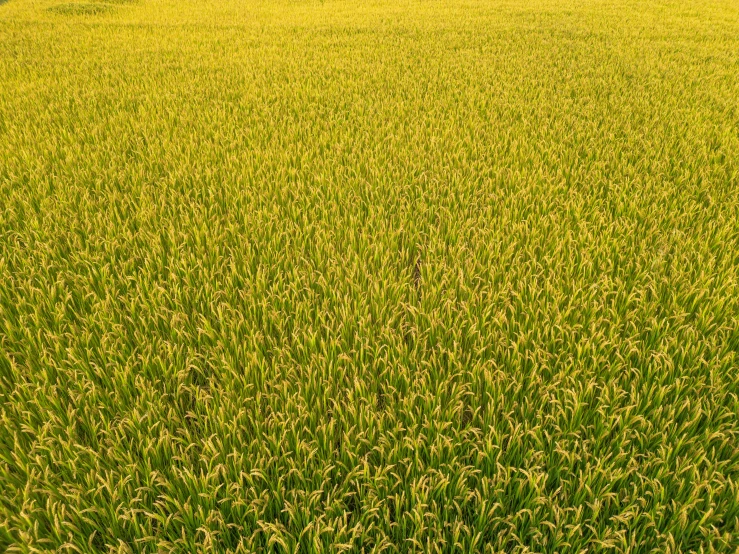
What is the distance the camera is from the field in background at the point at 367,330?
3.92ft

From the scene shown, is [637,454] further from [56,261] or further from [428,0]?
[428,0]

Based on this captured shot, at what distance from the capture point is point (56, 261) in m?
2.18

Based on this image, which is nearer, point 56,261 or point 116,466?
point 116,466

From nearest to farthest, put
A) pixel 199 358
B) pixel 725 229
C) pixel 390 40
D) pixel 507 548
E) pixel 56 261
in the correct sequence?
1. pixel 507 548
2. pixel 199 358
3. pixel 56 261
4. pixel 725 229
5. pixel 390 40

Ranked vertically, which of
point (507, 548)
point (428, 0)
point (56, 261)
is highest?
point (428, 0)

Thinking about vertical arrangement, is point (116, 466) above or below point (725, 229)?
below

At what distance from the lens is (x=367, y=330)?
1740 mm

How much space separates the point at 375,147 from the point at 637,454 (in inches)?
113

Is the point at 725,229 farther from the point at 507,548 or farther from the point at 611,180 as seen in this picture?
the point at 507,548

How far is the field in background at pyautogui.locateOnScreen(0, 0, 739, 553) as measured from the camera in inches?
47.1

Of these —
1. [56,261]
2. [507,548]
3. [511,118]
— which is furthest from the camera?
[511,118]

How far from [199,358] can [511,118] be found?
378 centimetres

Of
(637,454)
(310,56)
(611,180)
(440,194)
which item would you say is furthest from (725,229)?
(310,56)

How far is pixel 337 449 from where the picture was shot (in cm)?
135
